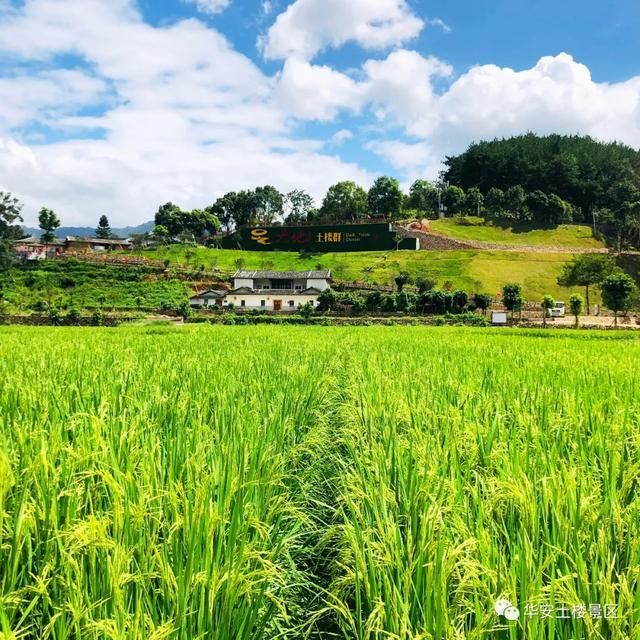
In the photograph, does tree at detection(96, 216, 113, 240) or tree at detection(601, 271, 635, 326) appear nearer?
tree at detection(601, 271, 635, 326)

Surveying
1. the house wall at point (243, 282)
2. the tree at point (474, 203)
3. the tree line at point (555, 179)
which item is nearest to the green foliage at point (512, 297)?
the house wall at point (243, 282)

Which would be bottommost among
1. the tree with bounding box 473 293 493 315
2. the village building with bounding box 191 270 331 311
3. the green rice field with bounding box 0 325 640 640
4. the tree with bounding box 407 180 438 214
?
the green rice field with bounding box 0 325 640 640

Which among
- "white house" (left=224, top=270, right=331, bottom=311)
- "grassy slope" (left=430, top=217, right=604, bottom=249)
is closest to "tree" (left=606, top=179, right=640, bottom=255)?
"grassy slope" (left=430, top=217, right=604, bottom=249)

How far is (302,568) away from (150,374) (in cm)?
357

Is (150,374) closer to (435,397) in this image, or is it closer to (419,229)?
(435,397)

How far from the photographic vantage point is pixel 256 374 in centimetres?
601

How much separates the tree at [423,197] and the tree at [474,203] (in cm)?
627

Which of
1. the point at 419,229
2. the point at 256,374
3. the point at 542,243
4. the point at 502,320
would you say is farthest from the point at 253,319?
the point at 542,243

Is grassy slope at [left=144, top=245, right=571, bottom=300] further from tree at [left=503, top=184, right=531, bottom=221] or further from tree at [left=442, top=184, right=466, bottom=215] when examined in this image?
tree at [left=442, top=184, right=466, bottom=215]

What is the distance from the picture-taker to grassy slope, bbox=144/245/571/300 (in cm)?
6244

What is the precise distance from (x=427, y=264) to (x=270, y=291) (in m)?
23.1

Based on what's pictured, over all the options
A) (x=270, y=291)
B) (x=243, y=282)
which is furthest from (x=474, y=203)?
(x=243, y=282)

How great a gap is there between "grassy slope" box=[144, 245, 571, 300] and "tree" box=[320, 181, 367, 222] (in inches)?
892

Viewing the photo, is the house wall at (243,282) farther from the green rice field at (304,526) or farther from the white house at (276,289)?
the green rice field at (304,526)
